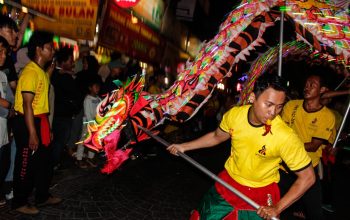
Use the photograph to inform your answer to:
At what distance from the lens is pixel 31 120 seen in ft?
12.6

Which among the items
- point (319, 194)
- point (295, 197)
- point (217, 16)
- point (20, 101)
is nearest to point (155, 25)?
point (20, 101)

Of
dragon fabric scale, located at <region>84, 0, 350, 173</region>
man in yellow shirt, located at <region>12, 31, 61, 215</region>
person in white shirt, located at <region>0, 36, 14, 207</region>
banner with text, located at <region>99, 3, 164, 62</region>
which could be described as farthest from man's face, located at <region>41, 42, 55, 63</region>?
banner with text, located at <region>99, 3, 164, 62</region>

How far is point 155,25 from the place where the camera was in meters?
13.0

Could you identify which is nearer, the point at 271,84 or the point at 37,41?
the point at 271,84

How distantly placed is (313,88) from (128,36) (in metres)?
7.42

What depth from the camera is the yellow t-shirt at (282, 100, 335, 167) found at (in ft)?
13.3

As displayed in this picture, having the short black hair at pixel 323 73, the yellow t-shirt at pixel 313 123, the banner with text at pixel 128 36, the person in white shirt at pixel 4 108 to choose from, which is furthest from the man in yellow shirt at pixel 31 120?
the banner with text at pixel 128 36

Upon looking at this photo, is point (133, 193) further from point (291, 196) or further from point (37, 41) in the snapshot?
point (291, 196)

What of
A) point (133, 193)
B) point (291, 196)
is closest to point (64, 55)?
point (133, 193)

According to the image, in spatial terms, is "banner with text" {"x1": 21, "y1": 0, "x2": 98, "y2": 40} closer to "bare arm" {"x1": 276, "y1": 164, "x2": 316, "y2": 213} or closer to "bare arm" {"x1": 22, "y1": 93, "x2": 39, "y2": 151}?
"bare arm" {"x1": 22, "y1": 93, "x2": 39, "y2": 151}

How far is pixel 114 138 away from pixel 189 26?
20.1m

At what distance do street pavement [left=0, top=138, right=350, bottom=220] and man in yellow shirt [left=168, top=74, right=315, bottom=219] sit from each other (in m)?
2.08

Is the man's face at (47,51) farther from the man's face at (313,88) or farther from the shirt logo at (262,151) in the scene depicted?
the man's face at (313,88)

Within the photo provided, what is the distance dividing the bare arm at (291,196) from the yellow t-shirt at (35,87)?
2.88 m
